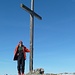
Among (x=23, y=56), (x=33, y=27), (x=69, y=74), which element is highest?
(x=33, y=27)

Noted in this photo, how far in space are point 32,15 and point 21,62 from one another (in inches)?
151

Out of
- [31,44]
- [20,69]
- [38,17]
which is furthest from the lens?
[38,17]

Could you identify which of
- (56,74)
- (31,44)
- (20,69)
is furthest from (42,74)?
(31,44)

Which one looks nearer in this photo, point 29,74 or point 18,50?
point 29,74

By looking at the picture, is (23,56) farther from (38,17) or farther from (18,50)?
(38,17)

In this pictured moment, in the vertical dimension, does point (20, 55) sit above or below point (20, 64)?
above

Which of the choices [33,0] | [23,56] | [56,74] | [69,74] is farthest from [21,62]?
[33,0]

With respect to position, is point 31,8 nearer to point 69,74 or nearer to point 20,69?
point 20,69

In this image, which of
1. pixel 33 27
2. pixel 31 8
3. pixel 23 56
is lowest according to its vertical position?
pixel 23 56

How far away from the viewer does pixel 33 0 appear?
1830 centimetres

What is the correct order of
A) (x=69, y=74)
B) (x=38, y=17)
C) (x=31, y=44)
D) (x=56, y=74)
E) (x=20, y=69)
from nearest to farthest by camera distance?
1. (x=69, y=74)
2. (x=56, y=74)
3. (x=20, y=69)
4. (x=31, y=44)
5. (x=38, y=17)

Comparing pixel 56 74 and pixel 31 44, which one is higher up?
pixel 31 44

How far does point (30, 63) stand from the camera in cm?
1691

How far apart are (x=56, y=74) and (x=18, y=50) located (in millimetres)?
3097
